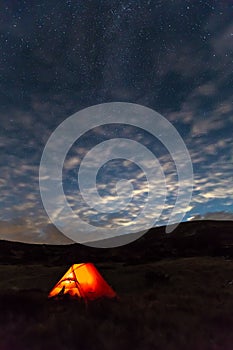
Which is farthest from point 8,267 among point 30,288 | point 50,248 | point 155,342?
point 155,342

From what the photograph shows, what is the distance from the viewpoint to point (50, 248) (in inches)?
778

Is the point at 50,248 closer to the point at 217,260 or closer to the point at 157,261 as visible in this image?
the point at 157,261

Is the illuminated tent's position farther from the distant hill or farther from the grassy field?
the distant hill

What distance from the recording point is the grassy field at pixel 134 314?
632 cm

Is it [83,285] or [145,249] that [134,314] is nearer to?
[83,285]

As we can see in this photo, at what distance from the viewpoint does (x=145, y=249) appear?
64.7 ft

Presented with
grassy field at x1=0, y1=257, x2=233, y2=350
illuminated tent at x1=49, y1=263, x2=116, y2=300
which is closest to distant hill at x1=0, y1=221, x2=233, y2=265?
grassy field at x1=0, y1=257, x2=233, y2=350

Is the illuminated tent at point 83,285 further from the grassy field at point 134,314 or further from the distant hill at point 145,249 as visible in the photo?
the distant hill at point 145,249

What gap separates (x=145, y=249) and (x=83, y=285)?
350 inches

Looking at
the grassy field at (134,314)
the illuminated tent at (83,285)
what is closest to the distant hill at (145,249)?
the grassy field at (134,314)

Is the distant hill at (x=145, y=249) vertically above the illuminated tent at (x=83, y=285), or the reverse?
the distant hill at (x=145, y=249)

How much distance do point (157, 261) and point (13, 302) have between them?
10.3 meters

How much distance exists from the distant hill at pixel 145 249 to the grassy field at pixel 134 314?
2.71m

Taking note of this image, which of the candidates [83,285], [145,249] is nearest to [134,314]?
[83,285]
